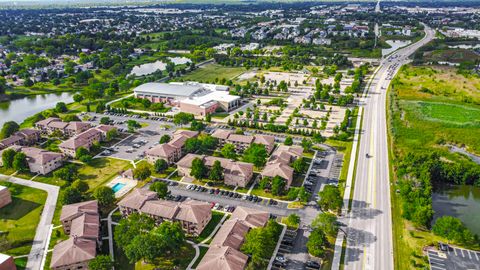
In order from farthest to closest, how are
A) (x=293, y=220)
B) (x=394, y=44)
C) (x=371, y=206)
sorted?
(x=394, y=44) → (x=371, y=206) → (x=293, y=220)

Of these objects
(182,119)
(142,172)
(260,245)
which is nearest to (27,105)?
(182,119)

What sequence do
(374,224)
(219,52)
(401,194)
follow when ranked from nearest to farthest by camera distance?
(374,224) → (401,194) → (219,52)

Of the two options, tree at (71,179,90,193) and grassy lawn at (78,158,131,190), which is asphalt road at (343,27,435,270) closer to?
tree at (71,179,90,193)

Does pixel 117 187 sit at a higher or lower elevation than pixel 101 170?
lower

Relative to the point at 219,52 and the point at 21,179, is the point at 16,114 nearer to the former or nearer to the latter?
the point at 21,179

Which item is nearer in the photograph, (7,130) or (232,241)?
(232,241)

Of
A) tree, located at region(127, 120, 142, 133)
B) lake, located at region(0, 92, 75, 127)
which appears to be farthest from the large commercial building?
lake, located at region(0, 92, 75, 127)

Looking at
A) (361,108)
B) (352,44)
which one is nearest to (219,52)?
(352,44)

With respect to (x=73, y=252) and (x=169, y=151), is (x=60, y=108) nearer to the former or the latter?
(x=169, y=151)
